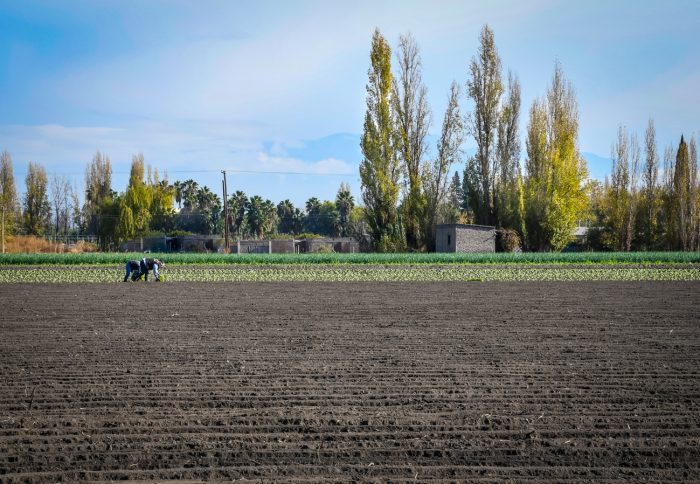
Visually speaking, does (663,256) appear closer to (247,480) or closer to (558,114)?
(558,114)

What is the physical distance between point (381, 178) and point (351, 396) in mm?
39742

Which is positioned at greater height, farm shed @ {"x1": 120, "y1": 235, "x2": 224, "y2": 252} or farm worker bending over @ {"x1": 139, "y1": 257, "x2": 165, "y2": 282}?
farm shed @ {"x1": 120, "y1": 235, "x2": 224, "y2": 252}

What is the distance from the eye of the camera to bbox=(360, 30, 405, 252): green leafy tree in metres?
46.8

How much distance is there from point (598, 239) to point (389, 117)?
21073mm

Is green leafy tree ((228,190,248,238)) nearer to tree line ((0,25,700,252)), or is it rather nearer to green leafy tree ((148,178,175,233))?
green leafy tree ((148,178,175,233))

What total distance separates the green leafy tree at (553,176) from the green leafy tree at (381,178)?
10237 millimetres

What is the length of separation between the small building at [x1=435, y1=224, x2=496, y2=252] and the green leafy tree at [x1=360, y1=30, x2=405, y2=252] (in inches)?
125

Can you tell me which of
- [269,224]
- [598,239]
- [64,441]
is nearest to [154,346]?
[64,441]

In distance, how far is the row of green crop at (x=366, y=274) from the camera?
26.8 metres

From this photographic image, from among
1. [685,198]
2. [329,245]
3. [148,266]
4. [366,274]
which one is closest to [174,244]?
[329,245]

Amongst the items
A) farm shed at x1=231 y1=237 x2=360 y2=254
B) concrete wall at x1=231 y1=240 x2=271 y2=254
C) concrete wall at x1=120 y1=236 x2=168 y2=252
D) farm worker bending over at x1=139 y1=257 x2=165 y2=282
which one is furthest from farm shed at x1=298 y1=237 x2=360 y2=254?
farm worker bending over at x1=139 y1=257 x2=165 y2=282

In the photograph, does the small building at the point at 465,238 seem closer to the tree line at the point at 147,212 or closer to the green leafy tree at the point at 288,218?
the tree line at the point at 147,212

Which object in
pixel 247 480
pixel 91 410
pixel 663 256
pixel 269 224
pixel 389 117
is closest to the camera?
pixel 247 480

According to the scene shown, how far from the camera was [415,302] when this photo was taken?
56.8ft
